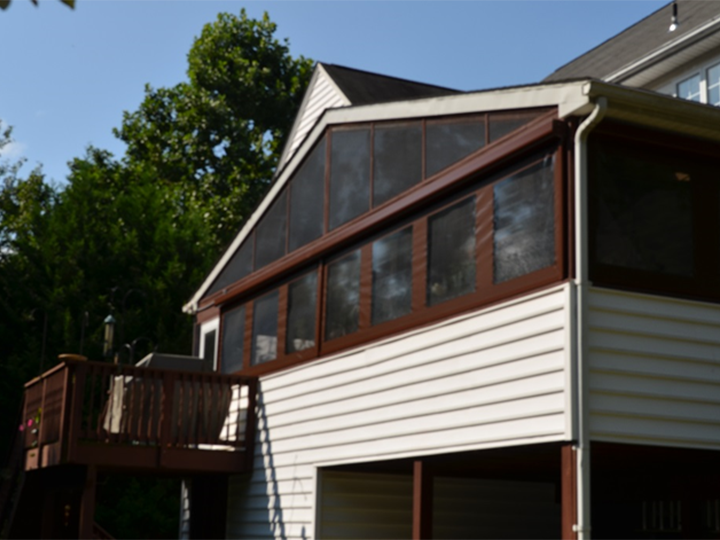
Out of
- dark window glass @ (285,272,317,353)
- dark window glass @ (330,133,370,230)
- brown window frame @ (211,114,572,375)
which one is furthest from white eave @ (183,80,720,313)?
dark window glass @ (285,272,317,353)

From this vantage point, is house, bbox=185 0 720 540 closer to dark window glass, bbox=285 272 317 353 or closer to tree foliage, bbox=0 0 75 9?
dark window glass, bbox=285 272 317 353

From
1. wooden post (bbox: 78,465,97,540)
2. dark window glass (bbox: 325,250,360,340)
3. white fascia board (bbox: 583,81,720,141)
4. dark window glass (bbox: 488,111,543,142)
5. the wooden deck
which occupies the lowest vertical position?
wooden post (bbox: 78,465,97,540)

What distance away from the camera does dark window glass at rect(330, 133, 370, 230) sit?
1208cm

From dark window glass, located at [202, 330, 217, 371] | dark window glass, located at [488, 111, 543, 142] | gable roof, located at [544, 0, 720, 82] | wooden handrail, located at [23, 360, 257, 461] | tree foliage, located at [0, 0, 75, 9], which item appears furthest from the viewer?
dark window glass, located at [202, 330, 217, 371]

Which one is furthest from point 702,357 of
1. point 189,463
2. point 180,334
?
point 180,334

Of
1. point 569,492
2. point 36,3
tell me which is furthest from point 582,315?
point 36,3

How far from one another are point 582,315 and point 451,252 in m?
2.05

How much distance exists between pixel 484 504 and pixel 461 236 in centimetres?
468

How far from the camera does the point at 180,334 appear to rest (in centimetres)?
2439

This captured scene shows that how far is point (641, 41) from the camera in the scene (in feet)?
55.2

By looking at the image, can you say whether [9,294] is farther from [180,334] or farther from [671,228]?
[671,228]

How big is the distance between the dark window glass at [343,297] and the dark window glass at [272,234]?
1.82 m

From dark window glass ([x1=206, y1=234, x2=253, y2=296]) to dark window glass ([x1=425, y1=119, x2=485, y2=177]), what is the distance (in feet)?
16.6

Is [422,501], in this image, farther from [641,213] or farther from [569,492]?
[641,213]
